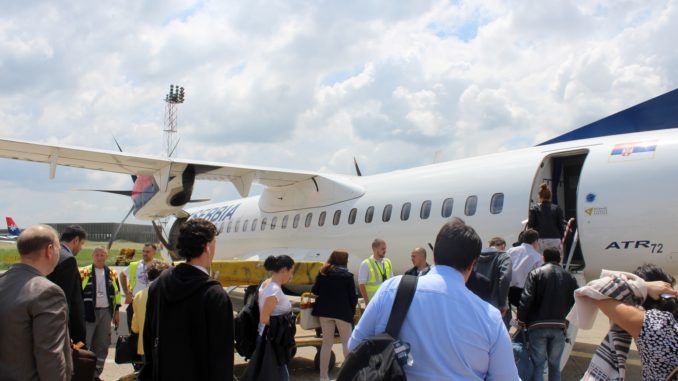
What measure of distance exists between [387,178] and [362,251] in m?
1.84

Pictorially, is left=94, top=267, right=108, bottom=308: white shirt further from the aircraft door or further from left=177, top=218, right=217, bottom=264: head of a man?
the aircraft door

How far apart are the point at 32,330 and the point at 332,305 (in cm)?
416

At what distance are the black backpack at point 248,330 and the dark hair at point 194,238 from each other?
216cm

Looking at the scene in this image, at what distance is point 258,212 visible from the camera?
1719cm

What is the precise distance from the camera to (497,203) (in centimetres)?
993

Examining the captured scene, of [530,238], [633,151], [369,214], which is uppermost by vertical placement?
[633,151]

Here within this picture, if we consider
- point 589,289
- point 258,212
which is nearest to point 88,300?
point 589,289

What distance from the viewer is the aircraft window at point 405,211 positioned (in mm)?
11766

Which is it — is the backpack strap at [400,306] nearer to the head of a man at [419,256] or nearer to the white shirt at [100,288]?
the head of a man at [419,256]

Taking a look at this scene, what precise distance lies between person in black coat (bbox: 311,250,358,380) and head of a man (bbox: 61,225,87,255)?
9.25 feet

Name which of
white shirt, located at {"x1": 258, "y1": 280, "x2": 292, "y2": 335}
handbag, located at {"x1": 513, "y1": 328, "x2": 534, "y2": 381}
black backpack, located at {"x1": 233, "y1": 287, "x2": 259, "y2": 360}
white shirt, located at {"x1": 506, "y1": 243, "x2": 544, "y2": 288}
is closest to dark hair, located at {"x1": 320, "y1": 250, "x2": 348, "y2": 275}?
white shirt, located at {"x1": 258, "y1": 280, "x2": 292, "y2": 335}

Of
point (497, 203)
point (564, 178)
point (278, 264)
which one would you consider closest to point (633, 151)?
point (564, 178)

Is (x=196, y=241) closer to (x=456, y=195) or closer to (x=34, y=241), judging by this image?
(x=34, y=241)

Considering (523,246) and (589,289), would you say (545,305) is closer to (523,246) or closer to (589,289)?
(523,246)
